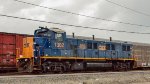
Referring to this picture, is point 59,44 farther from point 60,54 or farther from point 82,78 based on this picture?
point 82,78

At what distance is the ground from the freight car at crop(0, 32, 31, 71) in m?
5.55

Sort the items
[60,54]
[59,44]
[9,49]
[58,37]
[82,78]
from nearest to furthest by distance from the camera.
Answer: [82,78] < [9,49] < [60,54] < [58,37] < [59,44]

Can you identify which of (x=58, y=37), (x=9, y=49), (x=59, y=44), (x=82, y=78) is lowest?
(x=82, y=78)

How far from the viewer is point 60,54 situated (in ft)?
85.9

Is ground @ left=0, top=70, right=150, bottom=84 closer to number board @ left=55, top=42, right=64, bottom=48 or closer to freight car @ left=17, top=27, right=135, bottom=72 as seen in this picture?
freight car @ left=17, top=27, right=135, bottom=72

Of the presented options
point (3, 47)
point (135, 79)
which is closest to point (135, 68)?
point (135, 79)

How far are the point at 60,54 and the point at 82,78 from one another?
4973 millimetres

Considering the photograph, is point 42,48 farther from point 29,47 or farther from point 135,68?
point 135,68

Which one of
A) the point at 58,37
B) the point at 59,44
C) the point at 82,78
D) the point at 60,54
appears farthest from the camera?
the point at 59,44

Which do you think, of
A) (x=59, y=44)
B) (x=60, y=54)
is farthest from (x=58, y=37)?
(x=60, y=54)

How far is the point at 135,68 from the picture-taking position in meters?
35.4

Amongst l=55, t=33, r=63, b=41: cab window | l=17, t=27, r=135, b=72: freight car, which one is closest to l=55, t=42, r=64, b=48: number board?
l=17, t=27, r=135, b=72: freight car

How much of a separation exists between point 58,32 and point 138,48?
13.9 metres

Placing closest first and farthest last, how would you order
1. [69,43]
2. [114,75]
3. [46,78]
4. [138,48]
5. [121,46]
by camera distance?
[46,78] → [114,75] → [69,43] → [121,46] → [138,48]
